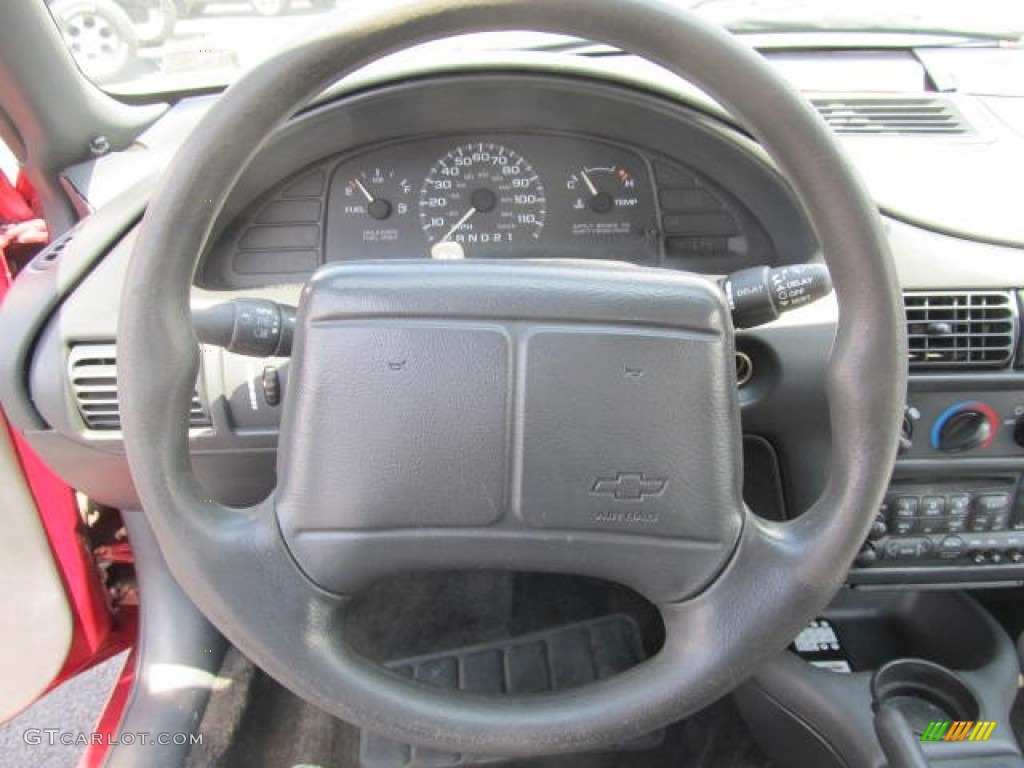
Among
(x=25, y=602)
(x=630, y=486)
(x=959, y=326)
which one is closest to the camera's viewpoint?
(x=630, y=486)

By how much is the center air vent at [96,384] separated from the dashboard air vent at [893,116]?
1.14 m

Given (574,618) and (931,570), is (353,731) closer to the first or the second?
(574,618)

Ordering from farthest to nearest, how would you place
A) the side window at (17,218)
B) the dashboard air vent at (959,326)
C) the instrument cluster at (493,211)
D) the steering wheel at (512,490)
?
the side window at (17,218) < the instrument cluster at (493,211) < the dashboard air vent at (959,326) < the steering wheel at (512,490)

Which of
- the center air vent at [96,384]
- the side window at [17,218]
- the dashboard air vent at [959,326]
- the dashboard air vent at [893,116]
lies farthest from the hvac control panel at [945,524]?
the side window at [17,218]

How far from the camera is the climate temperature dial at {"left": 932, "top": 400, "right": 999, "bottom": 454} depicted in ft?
4.58

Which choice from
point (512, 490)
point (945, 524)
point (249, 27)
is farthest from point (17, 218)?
point (945, 524)

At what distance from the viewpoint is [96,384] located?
1371 millimetres

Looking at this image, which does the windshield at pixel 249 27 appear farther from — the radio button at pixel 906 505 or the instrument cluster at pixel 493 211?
the radio button at pixel 906 505

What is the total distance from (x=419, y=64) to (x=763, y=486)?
2.72 feet

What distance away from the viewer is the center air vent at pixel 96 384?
1362 mm

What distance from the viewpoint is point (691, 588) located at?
100 cm

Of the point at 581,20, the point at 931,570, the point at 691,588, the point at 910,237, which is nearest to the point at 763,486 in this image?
the point at 931,570

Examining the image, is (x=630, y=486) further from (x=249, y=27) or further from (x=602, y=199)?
(x=249, y=27)

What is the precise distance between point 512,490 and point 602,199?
723 mm
